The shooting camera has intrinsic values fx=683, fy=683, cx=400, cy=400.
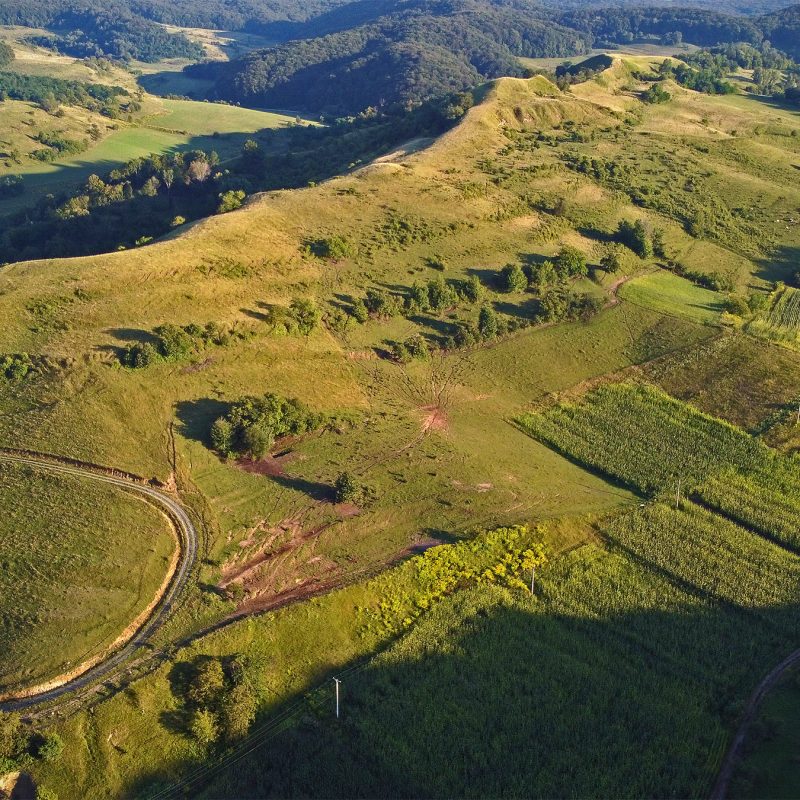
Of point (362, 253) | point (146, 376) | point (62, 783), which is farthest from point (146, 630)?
point (362, 253)

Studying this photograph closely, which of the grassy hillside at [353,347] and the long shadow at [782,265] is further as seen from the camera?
the long shadow at [782,265]

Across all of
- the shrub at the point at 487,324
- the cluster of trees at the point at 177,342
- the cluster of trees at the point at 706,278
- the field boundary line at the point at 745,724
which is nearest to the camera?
the field boundary line at the point at 745,724

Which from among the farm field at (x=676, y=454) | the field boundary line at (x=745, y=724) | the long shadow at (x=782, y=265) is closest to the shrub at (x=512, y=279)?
the farm field at (x=676, y=454)

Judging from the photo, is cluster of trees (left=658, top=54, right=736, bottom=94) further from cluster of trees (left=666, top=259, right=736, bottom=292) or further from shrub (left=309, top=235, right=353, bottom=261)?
shrub (left=309, top=235, right=353, bottom=261)

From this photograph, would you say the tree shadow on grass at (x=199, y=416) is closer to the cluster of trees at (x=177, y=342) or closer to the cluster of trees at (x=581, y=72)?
the cluster of trees at (x=177, y=342)

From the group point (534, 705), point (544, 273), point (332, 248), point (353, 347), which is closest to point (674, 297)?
point (544, 273)
